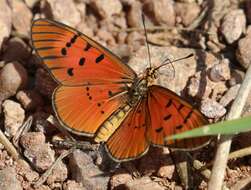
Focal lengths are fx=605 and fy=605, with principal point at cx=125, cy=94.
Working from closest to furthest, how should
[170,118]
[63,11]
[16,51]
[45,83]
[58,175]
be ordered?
1. [170,118]
2. [58,175]
3. [45,83]
4. [16,51]
5. [63,11]

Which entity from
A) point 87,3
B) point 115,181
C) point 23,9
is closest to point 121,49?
point 87,3

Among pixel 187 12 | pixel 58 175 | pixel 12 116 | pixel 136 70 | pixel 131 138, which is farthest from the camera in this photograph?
pixel 187 12

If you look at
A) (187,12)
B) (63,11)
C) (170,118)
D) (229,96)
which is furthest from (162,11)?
(170,118)

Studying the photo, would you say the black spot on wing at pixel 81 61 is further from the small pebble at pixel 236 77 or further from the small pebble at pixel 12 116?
the small pebble at pixel 236 77

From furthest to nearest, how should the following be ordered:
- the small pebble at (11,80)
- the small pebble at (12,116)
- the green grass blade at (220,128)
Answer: the small pebble at (11,80) < the small pebble at (12,116) < the green grass blade at (220,128)

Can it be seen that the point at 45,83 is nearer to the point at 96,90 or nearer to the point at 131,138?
the point at 96,90

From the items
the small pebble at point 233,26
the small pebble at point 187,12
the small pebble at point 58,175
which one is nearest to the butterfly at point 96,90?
the small pebble at point 58,175

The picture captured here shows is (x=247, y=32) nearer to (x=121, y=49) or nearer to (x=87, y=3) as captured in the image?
(x=121, y=49)
